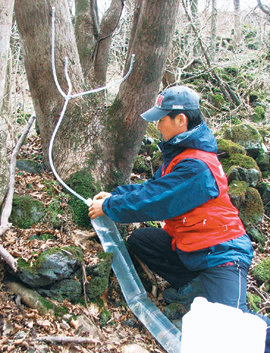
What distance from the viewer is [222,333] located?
1462 mm

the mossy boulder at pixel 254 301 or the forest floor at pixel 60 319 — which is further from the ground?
the forest floor at pixel 60 319

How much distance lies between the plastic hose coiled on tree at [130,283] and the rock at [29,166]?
68cm

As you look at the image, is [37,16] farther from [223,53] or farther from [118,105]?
[223,53]

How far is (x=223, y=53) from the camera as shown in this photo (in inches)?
635

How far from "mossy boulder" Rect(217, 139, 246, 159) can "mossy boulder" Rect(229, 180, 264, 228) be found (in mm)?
→ 773

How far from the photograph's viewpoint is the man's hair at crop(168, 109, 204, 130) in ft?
11.0

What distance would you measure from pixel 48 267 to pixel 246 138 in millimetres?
5521

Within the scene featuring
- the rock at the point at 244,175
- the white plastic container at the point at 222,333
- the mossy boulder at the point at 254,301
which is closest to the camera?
the white plastic container at the point at 222,333

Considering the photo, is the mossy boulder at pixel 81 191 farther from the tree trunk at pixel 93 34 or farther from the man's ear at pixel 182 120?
the tree trunk at pixel 93 34

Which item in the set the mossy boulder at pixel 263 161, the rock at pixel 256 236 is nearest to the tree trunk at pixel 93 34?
the mossy boulder at pixel 263 161

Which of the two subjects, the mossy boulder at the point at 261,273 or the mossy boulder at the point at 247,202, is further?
the mossy boulder at the point at 247,202

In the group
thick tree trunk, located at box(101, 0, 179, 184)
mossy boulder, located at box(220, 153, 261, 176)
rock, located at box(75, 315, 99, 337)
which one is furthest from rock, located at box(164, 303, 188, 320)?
mossy boulder, located at box(220, 153, 261, 176)

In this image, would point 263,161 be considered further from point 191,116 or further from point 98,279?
point 98,279

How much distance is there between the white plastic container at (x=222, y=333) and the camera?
1.44 metres
